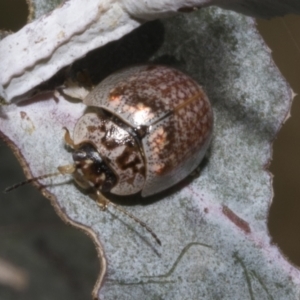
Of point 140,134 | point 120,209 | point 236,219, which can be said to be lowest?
point 236,219

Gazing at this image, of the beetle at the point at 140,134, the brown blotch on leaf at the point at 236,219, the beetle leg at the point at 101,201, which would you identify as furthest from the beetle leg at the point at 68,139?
the brown blotch on leaf at the point at 236,219

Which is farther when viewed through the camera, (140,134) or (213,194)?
(213,194)

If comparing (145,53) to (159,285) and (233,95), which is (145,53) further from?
(159,285)

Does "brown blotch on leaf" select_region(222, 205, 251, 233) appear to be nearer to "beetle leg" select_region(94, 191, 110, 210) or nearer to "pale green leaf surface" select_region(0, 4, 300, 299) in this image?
"pale green leaf surface" select_region(0, 4, 300, 299)

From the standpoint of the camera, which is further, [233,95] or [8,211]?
[8,211]

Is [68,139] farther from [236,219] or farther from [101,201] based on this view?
[236,219]

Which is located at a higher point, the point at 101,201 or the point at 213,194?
the point at 101,201

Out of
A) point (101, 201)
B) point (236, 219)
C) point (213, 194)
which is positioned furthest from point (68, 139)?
point (236, 219)

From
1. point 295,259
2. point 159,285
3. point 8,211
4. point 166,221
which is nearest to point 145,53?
point 166,221
